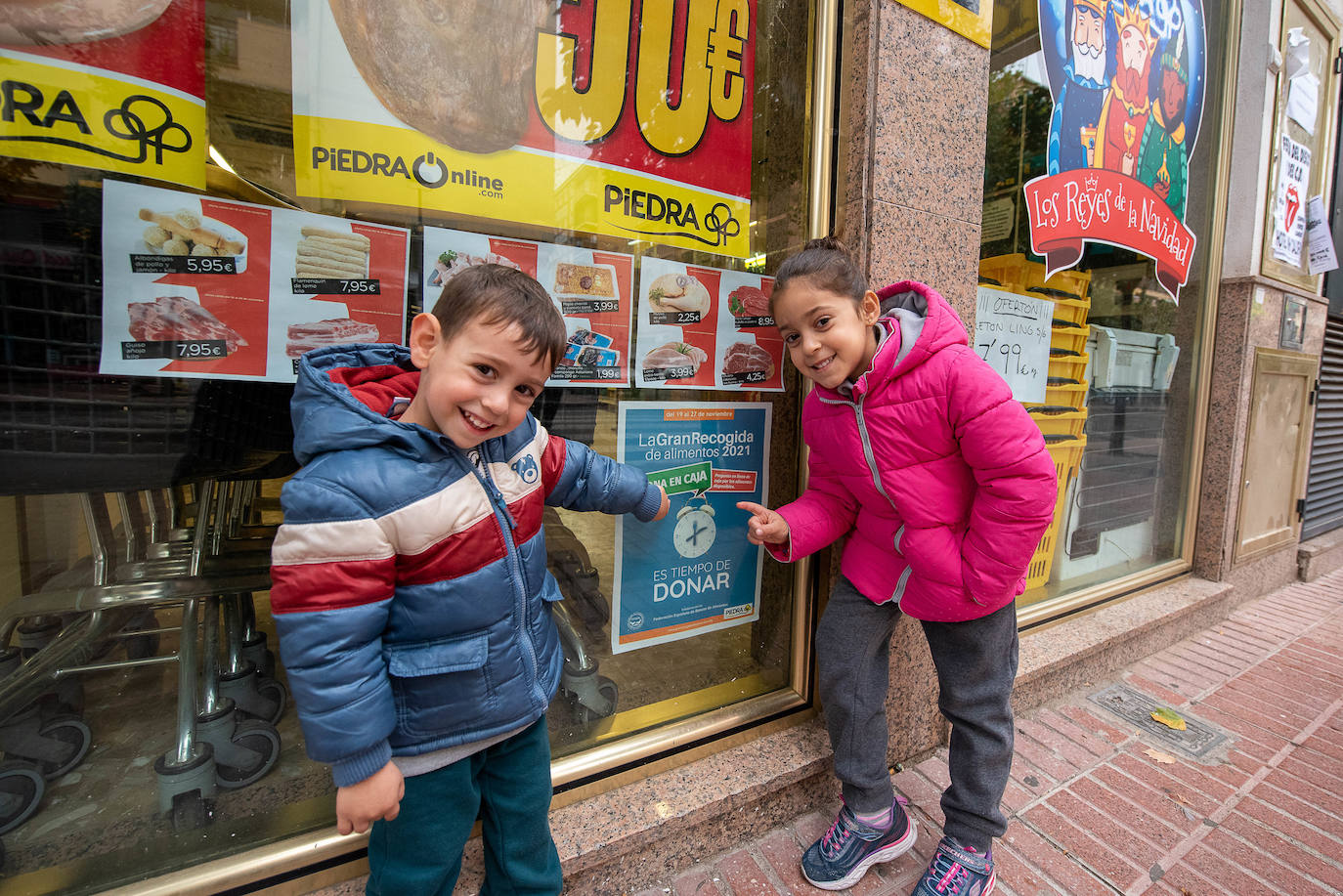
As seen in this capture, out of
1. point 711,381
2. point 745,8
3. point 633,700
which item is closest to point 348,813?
point 633,700

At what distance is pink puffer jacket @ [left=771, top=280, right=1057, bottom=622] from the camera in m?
1.42

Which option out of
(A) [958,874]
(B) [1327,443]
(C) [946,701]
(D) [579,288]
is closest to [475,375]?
(D) [579,288]

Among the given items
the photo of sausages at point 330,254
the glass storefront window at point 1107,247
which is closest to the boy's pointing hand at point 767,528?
the photo of sausages at point 330,254

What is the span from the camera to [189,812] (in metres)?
1.47

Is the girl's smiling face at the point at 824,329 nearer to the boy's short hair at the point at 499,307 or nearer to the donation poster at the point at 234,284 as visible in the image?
the boy's short hair at the point at 499,307

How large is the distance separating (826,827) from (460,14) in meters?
2.85

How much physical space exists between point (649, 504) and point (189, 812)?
1459mm

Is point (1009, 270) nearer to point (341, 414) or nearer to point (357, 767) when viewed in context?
point (341, 414)

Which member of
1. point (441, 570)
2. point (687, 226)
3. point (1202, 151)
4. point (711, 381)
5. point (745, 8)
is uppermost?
point (1202, 151)

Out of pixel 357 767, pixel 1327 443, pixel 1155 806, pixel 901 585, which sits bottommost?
pixel 1155 806

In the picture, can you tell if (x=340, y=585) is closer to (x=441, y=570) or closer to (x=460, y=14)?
(x=441, y=570)

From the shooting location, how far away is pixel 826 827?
2.00m

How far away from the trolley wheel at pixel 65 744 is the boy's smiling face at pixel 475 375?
1.31 metres

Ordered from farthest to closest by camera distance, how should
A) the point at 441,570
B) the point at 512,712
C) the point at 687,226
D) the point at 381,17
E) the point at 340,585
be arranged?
the point at 687,226, the point at 381,17, the point at 512,712, the point at 441,570, the point at 340,585
